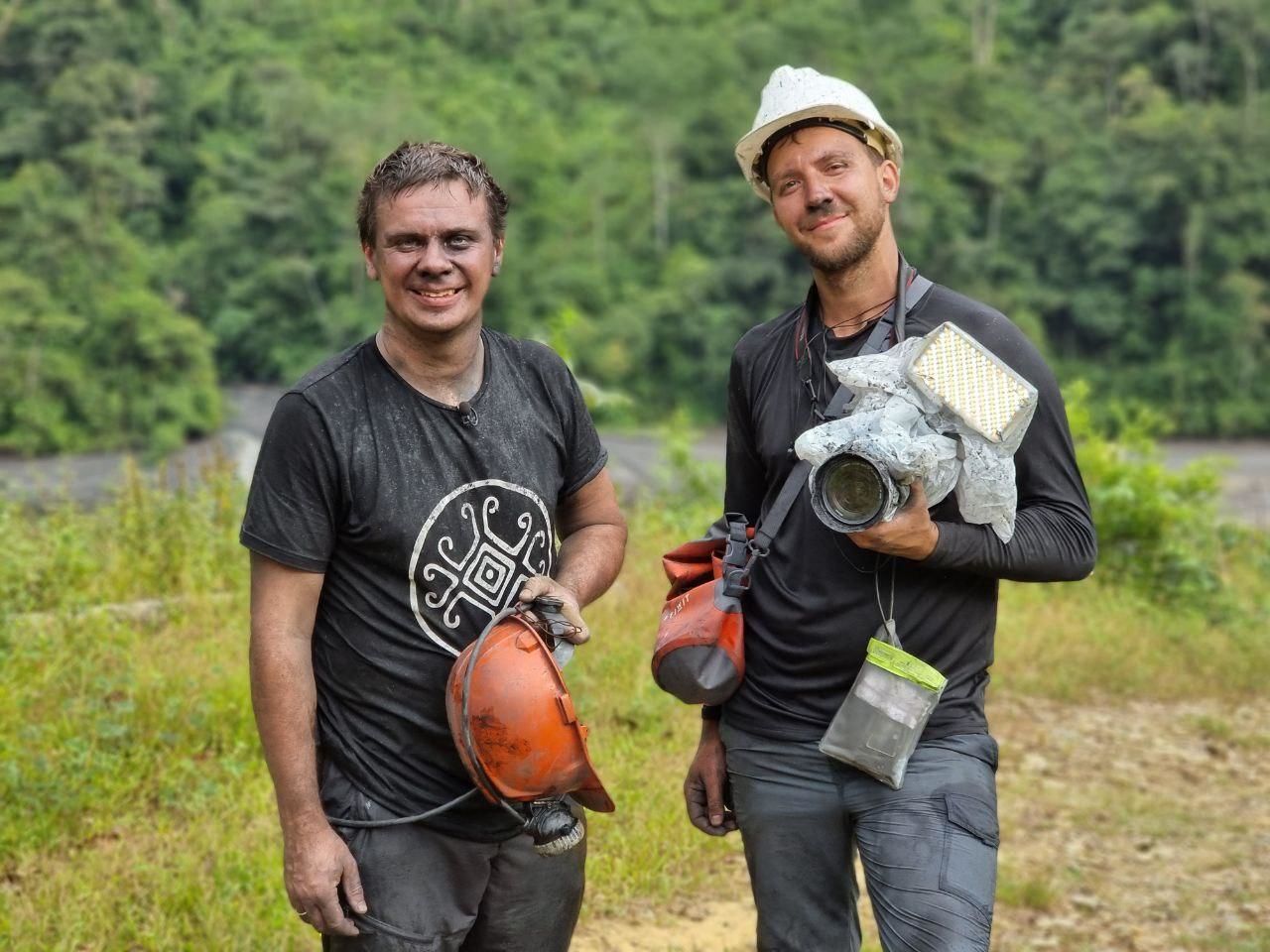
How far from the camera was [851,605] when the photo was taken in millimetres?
2488

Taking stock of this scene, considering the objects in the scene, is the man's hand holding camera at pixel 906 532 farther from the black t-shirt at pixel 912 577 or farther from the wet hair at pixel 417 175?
the wet hair at pixel 417 175

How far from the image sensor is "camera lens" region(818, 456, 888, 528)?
2186mm

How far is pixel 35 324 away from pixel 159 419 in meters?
4.24

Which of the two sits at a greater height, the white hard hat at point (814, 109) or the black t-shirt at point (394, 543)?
the white hard hat at point (814, 109)

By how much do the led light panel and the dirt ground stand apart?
2.39 m

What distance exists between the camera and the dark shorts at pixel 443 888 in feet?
7.71

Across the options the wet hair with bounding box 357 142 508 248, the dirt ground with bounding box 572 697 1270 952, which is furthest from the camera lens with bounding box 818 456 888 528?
the dirt ground with bounding box 572 697 1270 952

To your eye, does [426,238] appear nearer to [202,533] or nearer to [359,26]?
[202,533]

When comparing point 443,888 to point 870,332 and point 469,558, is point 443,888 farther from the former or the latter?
point 870,332

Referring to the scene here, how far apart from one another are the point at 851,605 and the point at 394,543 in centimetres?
81

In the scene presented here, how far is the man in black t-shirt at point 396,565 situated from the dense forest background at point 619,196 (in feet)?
111

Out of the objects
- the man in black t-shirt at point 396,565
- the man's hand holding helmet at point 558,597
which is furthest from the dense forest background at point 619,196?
the man's hand holding helmet at point 558,597

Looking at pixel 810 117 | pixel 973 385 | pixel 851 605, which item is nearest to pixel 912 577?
pixel 851 605

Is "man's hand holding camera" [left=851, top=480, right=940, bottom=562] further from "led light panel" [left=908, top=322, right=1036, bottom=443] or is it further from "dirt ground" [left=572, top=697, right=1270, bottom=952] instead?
"dirt ground" [left=572, top=697, right=1270, bottom=952]
